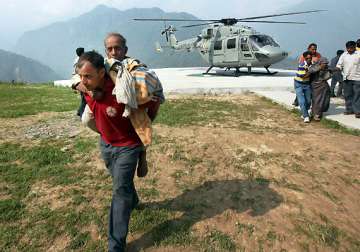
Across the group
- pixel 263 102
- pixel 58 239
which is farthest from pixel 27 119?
pixel 263 102

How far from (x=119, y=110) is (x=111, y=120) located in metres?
0.13

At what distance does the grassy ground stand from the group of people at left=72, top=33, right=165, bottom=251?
59cm

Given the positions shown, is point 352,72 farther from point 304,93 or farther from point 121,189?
point 121,189

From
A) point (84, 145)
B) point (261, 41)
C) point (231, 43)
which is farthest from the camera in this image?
point (231, 43)

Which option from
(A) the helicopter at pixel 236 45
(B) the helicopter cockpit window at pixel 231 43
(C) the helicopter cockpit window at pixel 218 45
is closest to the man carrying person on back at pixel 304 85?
(A) the helicopter at pixel 236 45

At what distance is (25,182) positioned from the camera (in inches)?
161

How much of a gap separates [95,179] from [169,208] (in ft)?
4.12

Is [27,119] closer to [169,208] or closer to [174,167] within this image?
[174,167]

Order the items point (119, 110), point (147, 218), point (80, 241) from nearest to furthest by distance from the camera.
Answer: point (119, 110)
point (80, 241)
point (147, 218)

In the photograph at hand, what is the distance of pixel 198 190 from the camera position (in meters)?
3.94

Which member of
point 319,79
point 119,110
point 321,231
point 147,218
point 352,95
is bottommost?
point 321,231

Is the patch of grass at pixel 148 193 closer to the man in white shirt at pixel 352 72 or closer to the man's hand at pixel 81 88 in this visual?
the man's hand at pixel 81 88

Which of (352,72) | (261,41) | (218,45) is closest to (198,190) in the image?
(352,72)

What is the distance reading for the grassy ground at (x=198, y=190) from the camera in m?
3.04
